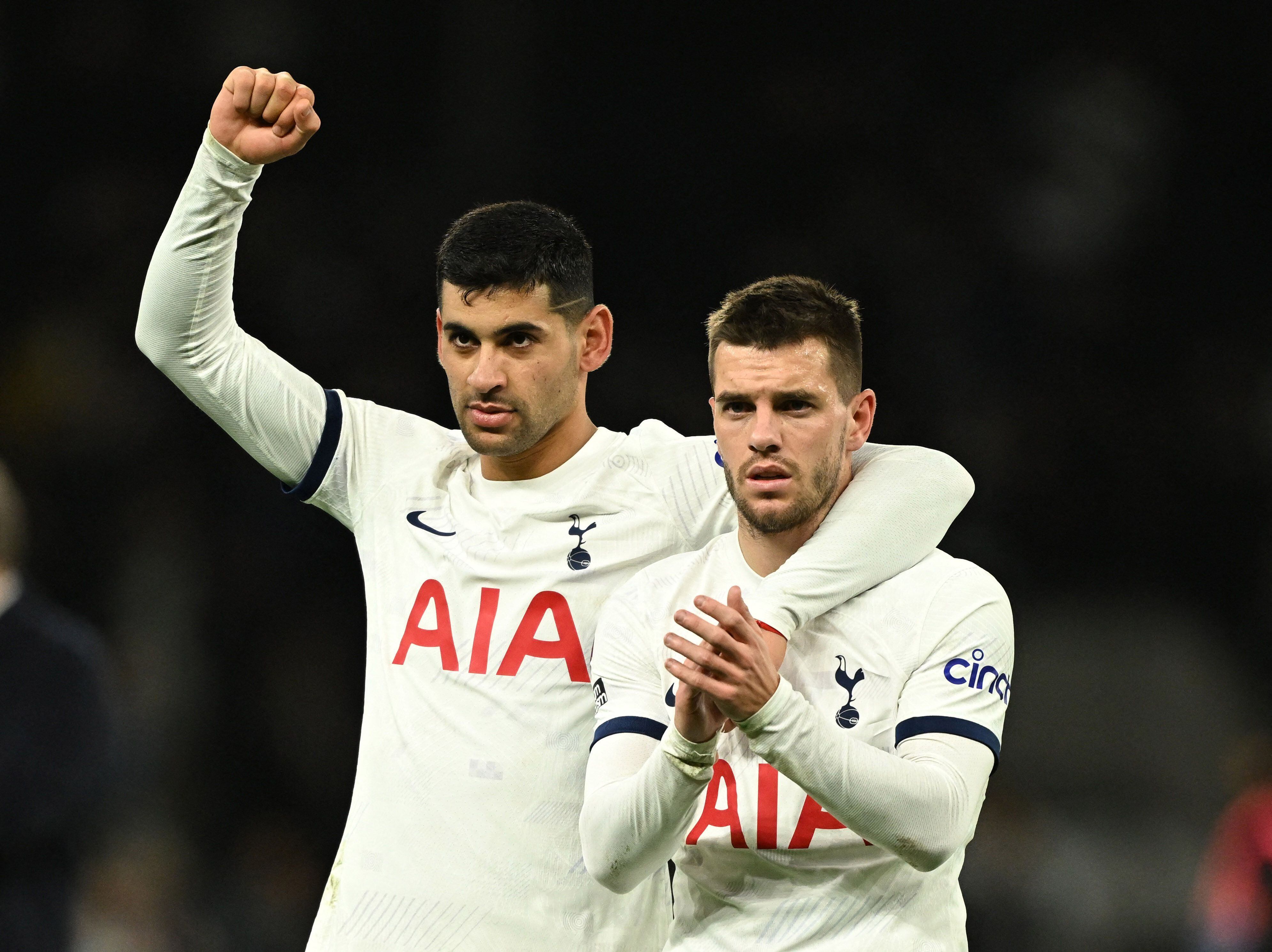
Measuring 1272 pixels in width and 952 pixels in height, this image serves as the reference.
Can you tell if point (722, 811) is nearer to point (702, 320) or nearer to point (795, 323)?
point (795, 323)

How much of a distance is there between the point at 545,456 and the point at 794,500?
0.62 meters

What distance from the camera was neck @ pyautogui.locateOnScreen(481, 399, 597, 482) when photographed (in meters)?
2.90

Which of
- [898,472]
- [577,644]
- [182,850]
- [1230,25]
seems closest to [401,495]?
[577,644]

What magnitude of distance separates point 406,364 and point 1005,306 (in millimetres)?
2841

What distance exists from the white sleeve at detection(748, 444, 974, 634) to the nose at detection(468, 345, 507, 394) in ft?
2.07

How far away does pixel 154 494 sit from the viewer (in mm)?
6707

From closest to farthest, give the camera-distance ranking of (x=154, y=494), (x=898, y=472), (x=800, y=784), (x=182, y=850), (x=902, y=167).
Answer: (x=800, y=784) < (x=898, y=472) < (x=182, y=850) < (x=154, y=494) < (x=902, y=167)

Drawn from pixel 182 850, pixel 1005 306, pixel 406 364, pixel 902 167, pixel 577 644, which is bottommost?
pixel 182 850

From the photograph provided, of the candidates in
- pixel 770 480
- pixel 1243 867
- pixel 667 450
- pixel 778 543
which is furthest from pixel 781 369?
pixel 1243 867

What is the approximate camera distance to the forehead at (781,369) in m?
2.46

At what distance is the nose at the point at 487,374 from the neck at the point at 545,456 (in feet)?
0.61

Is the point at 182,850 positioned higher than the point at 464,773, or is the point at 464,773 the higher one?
the point at 464,773

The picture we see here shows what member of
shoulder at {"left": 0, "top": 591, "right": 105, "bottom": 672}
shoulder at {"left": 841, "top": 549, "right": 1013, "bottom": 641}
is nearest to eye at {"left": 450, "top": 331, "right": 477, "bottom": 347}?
shoulder at {"left": 841, "top": 549, "right": 1013, "bottom": 641}

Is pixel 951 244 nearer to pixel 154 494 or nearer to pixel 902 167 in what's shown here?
pixel 902 167
